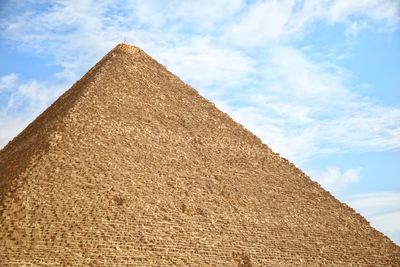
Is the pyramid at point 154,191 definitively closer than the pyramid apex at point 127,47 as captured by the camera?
Yes

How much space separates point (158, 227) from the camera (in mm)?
19938

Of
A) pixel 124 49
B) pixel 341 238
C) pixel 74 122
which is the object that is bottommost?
pixel 341 238

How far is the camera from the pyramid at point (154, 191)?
18.5m

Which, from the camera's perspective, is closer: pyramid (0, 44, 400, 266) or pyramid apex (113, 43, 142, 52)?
pyramid (0, 44, 400, 266)

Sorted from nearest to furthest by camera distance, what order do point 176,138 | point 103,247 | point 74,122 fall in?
point 103,247 → point 74,122 → point 176,138

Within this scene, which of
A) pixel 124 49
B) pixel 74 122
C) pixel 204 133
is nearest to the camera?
pixel 74 122

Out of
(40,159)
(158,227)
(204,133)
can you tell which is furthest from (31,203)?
(204,133)

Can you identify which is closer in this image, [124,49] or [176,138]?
[176,138]

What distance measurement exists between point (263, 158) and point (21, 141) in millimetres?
11365

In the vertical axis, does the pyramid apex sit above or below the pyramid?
above

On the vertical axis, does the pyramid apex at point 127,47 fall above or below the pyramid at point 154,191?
above

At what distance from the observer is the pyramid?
18516 millimetres

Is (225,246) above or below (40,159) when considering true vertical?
below

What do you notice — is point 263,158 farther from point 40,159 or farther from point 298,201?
point 40,159
